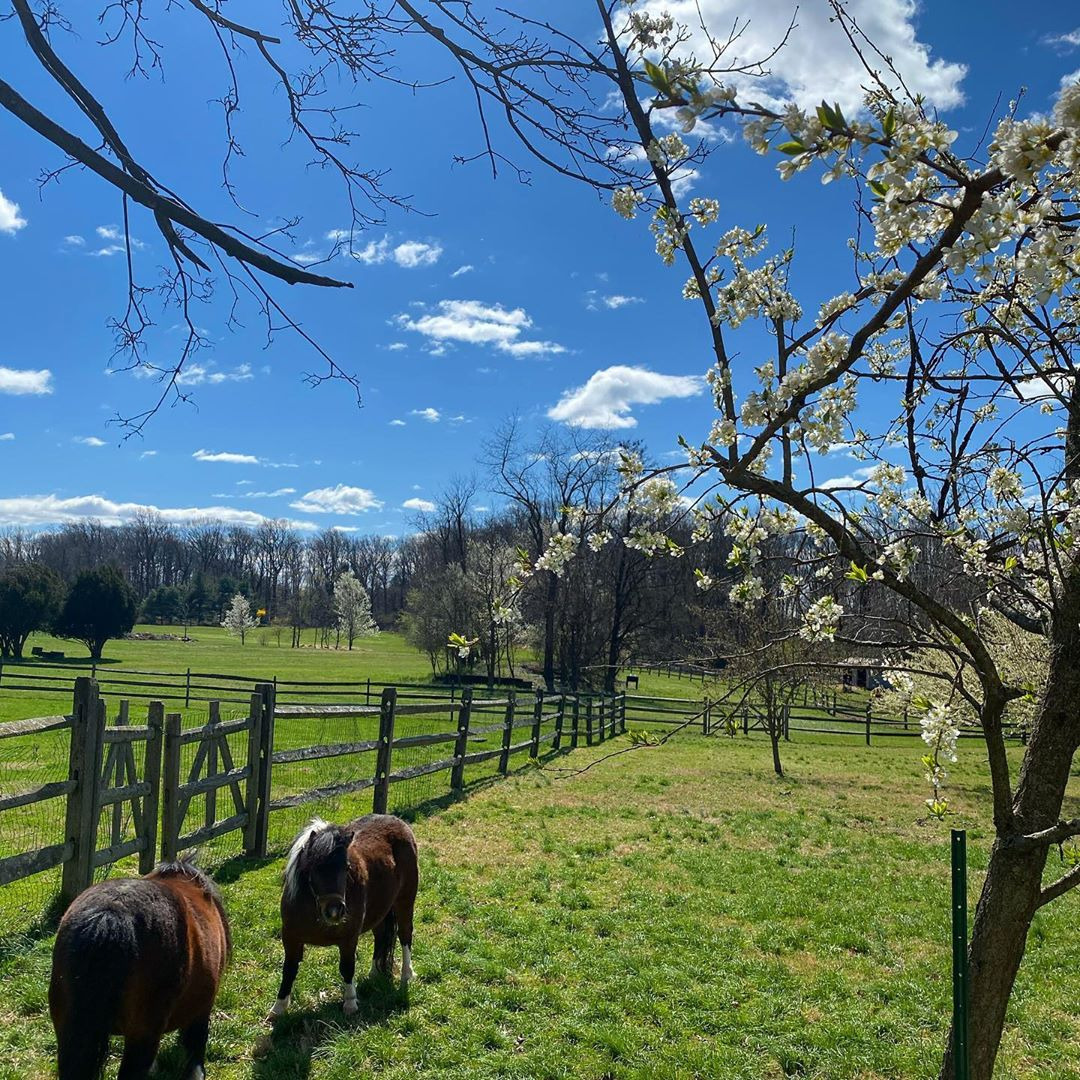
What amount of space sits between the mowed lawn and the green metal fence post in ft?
6.39

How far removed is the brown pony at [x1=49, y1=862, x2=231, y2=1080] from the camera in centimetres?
289

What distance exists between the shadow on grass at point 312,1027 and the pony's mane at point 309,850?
69 centimetres

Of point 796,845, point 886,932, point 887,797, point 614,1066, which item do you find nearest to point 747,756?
point 887,797

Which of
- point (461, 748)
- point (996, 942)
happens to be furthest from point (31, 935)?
point (461, 748)

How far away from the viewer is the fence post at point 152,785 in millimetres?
6223

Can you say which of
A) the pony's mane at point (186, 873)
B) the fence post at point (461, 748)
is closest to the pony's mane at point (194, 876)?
the pony's mane at point (186, 873)

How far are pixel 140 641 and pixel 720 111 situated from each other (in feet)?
202

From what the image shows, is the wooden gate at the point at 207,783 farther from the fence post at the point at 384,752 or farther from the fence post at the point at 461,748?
the fence post at the point at 461,748

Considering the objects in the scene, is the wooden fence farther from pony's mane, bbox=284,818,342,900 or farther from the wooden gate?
pony's mane, bbox=284,818,342,900

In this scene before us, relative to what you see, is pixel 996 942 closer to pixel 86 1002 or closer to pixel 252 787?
pixel 86 1002

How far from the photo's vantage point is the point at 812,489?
97.7 inches

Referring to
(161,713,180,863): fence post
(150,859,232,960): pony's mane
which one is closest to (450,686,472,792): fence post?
(161,713,180,863): fence post

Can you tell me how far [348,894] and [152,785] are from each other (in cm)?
257

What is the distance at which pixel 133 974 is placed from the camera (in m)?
3.03
